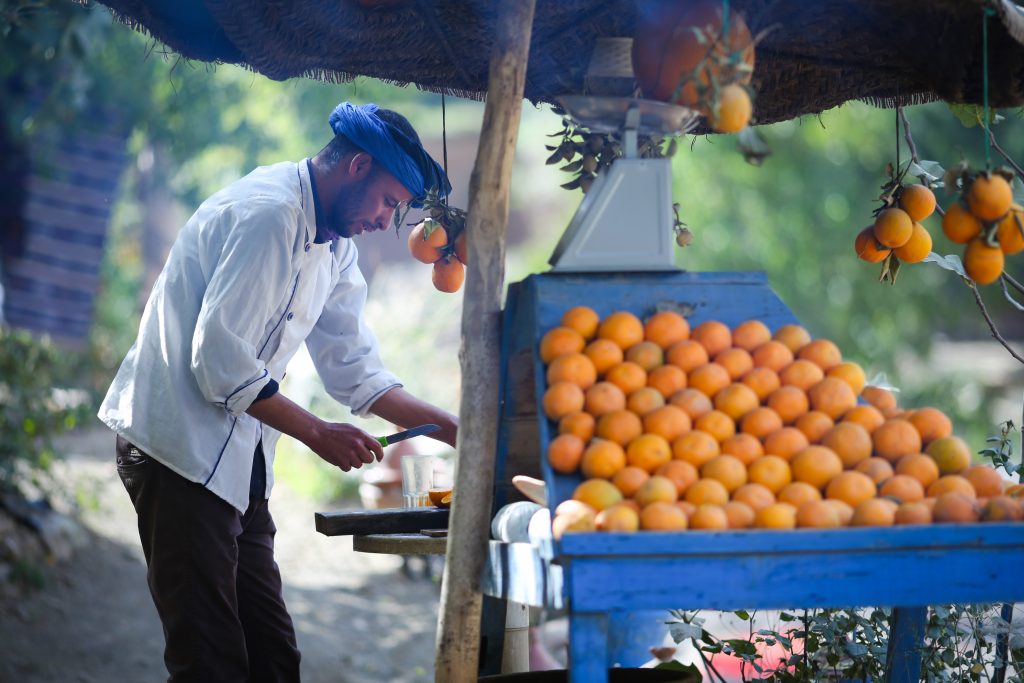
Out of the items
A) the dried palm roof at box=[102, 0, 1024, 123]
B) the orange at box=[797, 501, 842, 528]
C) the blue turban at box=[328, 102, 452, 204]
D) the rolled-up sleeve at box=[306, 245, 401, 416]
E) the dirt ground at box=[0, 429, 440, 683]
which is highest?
the dried palm roof at box=[102, 0, 1024, 123]

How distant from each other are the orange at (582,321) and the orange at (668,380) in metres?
0.16

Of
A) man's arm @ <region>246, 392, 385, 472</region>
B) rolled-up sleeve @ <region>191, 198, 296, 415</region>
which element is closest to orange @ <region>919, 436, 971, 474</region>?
man's arm @ <region>246, 392, 385, 472</region>

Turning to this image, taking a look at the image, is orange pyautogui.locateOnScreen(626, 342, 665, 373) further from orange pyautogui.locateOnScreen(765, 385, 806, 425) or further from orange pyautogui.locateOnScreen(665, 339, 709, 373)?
orange pyautogui.locateOnScreen(765, 385, 806, 425)

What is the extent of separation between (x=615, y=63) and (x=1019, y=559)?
137cm

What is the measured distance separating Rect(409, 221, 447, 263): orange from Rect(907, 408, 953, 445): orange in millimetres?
1270

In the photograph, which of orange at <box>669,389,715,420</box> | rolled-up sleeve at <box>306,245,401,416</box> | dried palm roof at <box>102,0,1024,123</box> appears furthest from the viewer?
rolled-up sleeve at <box>306,245,401,416</box>

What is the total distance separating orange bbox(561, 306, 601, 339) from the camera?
205 centimetres

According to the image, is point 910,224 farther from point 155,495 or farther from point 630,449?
point 155,495

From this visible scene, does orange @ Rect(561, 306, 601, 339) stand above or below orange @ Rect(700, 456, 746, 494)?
above

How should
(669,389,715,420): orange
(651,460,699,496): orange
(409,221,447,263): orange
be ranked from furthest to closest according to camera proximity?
(409,221,447,263): orange, (669,389,715,420): orange, (651,460,699,496): orange

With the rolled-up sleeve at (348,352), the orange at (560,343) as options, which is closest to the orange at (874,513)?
the orange at (560,343)

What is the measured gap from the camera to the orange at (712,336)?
6.77 ft

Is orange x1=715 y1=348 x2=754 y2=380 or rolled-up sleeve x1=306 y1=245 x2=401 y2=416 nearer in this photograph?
orange x1=715 y1=348 x2=754 y2=380

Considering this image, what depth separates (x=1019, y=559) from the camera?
1.86 meters
